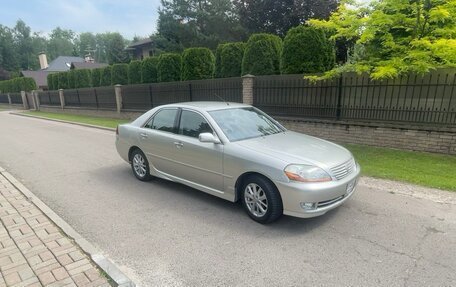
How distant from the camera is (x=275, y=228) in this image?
12.3ft

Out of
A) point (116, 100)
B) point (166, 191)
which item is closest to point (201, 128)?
point (166, 191)

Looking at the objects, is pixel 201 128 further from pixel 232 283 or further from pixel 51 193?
pixel 51 193

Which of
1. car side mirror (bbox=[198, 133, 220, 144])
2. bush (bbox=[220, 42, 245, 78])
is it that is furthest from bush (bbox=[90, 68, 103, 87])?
car side mirror (bbox=[198, 133, 220, 144])

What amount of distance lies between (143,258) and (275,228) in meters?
1.65

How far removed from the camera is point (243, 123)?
15.5ft

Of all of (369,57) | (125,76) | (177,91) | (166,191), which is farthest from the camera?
(125,76)

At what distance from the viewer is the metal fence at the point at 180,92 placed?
11750 millimetres

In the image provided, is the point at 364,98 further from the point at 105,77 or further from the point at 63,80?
the point at 63,80

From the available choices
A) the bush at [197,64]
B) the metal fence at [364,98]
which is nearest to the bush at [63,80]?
the bush at [197,64]

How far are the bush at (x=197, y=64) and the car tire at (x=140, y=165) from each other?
9263mm

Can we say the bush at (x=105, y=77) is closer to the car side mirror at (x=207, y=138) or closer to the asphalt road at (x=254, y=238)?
the asphalt road at (x=254, y=238)

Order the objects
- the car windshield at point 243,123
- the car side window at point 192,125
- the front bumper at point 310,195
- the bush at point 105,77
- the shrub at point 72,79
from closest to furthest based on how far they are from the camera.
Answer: the front bumper at point 310,195
the car windshield at point 243,123
the car side window at point 192,125
the bush at point 105,77
the shrub at point 72,79

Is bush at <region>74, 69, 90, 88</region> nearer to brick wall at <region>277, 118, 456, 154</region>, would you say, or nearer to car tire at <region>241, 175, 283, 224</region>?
brick wall at <region>277, 118, 456, 154</region>

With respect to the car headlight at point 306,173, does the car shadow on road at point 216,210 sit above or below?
below
